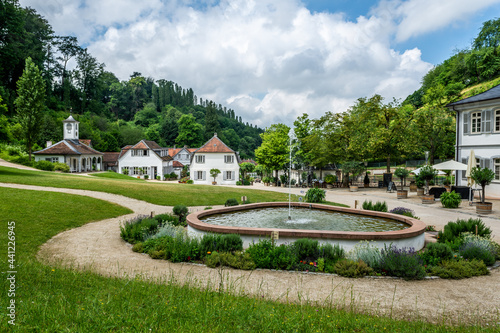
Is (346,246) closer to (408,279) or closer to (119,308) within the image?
(408,279)

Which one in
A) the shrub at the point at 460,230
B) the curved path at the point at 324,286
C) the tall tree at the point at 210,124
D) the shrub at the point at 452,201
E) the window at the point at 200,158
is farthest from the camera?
the tall tree at the point at 210,124

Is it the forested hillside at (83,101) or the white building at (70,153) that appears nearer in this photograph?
the white building at (70,153)

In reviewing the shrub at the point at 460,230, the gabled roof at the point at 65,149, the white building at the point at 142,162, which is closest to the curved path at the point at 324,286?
the shrub at the point at 460,230

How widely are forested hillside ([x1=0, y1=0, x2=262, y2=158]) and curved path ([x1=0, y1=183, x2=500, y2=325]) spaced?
3734 cm

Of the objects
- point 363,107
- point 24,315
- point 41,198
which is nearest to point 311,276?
point 24,315

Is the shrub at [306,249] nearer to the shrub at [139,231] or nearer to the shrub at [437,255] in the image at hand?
the shrub at [437,255]

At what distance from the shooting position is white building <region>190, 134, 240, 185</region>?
4769cm

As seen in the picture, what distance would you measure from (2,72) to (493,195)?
7696 centimetres

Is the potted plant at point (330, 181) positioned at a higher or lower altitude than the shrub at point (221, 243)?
higher

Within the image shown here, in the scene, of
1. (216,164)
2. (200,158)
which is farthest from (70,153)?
(216,164)

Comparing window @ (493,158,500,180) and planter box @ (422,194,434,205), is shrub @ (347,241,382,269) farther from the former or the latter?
window @ (493,158,500,180)

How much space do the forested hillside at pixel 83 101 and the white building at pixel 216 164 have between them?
21.9 m

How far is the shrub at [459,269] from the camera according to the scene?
298 inches

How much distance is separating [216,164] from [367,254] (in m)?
40.6
